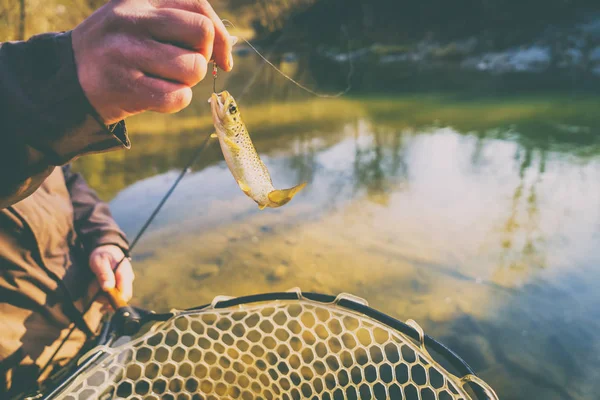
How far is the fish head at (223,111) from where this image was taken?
1.04 meters

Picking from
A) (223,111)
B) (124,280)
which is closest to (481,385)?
(223,111)

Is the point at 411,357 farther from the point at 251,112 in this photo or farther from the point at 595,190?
the point at 251,112

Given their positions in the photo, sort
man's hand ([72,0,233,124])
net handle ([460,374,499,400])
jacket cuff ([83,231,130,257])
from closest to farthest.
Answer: man's hand ([72,0,233,124])
net handle ([460,374,499,400])
jacket cuff ([83,231,130,257])

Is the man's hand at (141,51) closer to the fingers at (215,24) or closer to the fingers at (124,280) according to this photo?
the fingers at (215,24)

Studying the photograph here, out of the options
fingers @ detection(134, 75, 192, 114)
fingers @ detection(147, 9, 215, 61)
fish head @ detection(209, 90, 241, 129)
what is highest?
fingers @ detection(147, 9, 215, 61)

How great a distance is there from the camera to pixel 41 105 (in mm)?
766

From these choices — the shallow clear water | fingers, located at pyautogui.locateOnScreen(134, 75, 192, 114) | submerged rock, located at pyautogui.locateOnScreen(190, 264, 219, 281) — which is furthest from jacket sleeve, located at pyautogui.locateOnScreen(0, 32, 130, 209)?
submerged rock, located at pyautogui.locateOnScreen(190, 264, 219, 281)

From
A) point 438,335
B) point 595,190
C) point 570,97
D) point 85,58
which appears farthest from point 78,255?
point 570,97

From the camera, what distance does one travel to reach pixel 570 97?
9.35 metres

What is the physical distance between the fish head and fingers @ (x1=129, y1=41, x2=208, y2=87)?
252 millimetres

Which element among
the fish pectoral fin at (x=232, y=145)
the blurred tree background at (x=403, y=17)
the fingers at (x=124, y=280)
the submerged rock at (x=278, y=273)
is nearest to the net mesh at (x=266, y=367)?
the fingers at (x=124, y=280)

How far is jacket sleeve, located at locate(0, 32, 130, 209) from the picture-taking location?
30.0 inches

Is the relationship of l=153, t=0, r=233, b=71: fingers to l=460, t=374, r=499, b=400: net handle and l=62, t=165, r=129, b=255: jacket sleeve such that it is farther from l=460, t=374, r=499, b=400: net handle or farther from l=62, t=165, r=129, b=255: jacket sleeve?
l=62, t=165, r=129, b=255: jacket sleeve

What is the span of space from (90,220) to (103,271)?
0.37m
